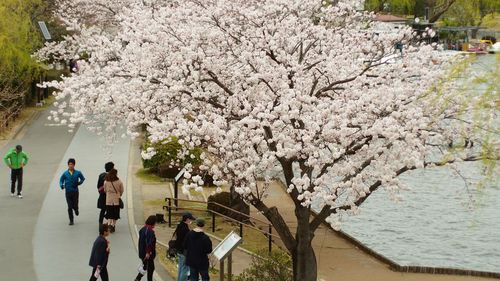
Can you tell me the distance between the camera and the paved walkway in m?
17.6

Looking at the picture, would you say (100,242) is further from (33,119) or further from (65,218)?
(33,119)

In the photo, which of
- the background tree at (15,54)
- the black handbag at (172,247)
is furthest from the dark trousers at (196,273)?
the background tree at (15,54)

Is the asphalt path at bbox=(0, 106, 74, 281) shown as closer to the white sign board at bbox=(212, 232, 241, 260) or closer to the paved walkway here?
the paved walkway

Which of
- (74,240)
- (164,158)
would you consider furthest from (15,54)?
(74,240)

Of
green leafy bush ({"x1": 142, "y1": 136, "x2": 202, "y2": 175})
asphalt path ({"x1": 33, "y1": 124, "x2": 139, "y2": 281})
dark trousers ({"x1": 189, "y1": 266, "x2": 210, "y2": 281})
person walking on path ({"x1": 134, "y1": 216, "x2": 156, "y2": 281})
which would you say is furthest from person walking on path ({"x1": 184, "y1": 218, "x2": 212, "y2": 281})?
green leafy bush ({"x1": 142, "y1": 136, "x2": 202, "y2": 175})

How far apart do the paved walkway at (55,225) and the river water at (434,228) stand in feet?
23.4

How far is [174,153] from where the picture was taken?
1134 inches

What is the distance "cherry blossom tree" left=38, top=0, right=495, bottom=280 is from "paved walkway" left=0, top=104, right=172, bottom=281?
100 inches

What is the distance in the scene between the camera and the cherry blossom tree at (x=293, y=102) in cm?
1561

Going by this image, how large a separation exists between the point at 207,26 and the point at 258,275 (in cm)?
475

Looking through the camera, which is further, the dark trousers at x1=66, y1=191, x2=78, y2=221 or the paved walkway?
the dark trousers at x1=66, y1=191, x2=78, y2=221

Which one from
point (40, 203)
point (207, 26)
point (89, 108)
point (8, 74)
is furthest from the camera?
point (8, 74)

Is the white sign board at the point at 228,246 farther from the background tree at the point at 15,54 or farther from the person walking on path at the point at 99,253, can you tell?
the background tree at the point at 15,54

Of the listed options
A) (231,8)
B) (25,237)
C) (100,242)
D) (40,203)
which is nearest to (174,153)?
(40,203)
